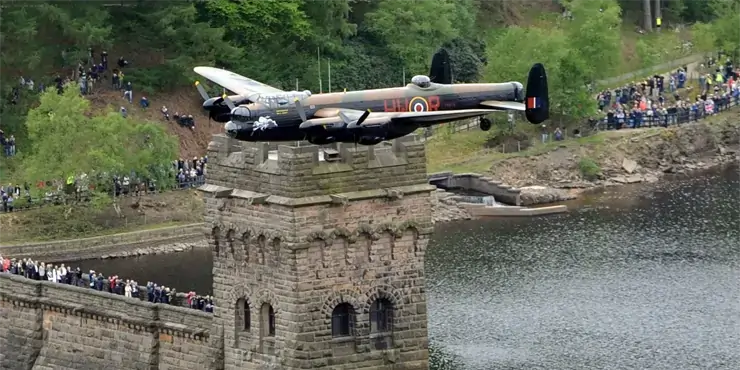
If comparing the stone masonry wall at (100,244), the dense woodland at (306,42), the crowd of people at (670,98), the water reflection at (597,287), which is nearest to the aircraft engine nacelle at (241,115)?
the water reflection at (597,287)

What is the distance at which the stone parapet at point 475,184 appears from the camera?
156 meters

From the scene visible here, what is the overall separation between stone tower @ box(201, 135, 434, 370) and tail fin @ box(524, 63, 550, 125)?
7.25 meters

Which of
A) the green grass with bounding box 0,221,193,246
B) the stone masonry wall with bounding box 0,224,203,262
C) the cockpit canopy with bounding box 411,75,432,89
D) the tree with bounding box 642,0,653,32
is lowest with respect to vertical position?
the stone masonry wall with bounding box 0,224,203,262

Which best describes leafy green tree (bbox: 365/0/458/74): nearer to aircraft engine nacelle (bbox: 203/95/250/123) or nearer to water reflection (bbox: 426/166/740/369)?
water reflection (bbox: 426/166/740/369)

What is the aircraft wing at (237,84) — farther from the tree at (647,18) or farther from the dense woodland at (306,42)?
the tree at (647,18)

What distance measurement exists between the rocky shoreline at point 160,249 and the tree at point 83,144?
16.2 ft

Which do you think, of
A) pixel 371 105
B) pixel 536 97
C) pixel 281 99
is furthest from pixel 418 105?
pixel 281 99

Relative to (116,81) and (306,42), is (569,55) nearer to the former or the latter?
(306,42)

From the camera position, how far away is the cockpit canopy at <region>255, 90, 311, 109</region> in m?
94.4

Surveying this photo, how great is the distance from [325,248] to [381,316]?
3.45 m

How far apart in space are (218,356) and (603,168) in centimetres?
7486

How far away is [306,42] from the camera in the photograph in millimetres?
168375

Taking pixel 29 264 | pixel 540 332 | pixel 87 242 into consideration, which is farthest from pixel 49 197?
pixel 540 332

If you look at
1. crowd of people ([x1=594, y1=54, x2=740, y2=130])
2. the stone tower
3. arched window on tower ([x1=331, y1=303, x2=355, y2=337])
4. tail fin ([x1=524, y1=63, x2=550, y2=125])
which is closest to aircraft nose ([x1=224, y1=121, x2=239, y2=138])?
the stone tower
